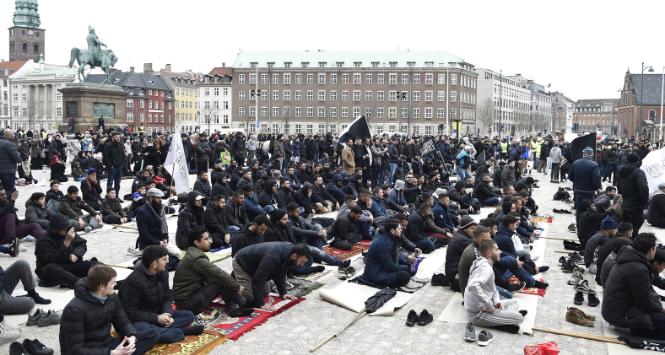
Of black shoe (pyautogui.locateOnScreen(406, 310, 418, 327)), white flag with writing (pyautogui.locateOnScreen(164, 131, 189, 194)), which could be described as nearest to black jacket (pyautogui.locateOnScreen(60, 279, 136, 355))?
black shoe (pyautogui.locateOnScreen(406, 310, 418, 327))

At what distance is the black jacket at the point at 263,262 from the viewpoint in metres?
9.12

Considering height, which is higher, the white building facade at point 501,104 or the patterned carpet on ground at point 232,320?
the white building facade at point 501,104

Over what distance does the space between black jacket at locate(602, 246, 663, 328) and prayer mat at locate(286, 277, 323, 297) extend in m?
4.60

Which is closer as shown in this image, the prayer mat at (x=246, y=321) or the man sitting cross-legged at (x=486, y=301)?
the prayer mat at (x=246, y=321)

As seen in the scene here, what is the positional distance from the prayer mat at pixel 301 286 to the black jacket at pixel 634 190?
7.56 m

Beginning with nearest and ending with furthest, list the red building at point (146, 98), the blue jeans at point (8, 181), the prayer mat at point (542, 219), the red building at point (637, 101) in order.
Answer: the blue jeans at point (8, 181)
the prayer mat at point (542, 219)
the red building at point (146, 98)
the red building at point (637, 101)

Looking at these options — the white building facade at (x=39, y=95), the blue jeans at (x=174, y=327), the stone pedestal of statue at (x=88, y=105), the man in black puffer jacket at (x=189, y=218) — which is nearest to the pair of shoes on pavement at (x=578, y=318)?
the blue jeans at (x=174, y=327)

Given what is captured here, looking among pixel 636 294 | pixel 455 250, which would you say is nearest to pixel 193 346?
pixel 455 250

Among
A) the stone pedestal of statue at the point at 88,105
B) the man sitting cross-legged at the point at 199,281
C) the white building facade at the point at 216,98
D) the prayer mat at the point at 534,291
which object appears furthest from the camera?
the white building facade at the point at 216,98

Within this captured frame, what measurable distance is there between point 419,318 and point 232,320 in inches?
105

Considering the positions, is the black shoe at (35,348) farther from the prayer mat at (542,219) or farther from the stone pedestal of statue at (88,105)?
the stone pedestal of statue at (88,105)

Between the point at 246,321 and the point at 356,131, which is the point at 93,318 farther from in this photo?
the point at 356,131

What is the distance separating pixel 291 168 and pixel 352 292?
34.3 ft

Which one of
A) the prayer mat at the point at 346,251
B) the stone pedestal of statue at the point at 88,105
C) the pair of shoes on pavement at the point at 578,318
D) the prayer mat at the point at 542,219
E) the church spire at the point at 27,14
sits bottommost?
the pair of shoes on pavement at the point at 578,318
